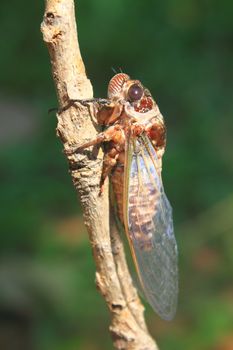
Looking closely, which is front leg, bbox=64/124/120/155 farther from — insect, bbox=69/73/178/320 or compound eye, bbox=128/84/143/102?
compound eye, bbox=128/84/143/102

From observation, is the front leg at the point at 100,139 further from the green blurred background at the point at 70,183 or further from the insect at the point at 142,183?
the green blurred background at the point at 70,183

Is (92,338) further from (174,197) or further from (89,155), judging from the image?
(89,155)

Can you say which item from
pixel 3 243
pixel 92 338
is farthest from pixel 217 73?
pixel 92 338

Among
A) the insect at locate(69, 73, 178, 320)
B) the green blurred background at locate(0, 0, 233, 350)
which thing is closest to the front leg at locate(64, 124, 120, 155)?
the insect at locate(69, 73, 178, 320)

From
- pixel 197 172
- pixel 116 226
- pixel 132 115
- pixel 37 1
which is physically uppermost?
pixel 37 1

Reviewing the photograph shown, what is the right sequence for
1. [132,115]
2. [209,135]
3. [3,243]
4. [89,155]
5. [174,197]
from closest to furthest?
[89,155] → [132,115] → [3,243] → [174,197] → [209,135]

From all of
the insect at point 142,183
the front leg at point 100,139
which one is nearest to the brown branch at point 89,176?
the front leg at point 100,139

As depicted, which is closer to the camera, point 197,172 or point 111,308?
point 111,308

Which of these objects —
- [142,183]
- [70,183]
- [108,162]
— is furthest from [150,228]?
[70,183]
